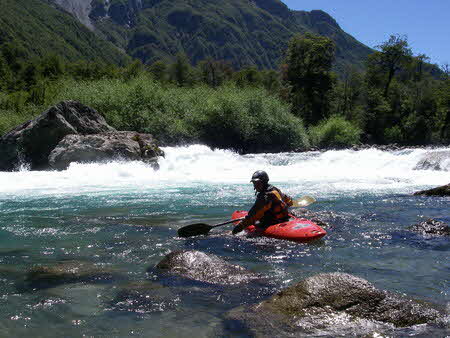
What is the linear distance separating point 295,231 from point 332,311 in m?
2.93

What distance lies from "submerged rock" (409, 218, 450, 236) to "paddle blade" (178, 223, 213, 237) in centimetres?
338

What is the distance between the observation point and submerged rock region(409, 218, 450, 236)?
6984mm

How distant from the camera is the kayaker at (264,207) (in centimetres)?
676

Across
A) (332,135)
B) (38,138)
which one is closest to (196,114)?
(38,138)

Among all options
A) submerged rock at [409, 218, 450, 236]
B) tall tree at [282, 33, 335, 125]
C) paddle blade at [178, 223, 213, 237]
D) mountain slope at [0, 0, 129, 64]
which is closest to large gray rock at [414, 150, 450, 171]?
submerged rock at [409, 218, 450, 236]

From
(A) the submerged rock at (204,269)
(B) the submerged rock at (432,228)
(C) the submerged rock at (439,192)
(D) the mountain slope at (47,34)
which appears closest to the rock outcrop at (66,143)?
(C) the submerged rock at (439,192)

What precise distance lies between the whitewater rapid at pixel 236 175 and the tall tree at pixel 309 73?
19.3 meters

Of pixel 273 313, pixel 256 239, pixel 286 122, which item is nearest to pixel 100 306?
pixel 273 313

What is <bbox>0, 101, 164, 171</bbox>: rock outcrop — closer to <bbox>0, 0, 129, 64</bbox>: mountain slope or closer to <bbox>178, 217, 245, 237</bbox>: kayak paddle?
<bbox>178, 217, 245, 237</bbox>: kayak paddle

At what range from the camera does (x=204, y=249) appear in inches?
260

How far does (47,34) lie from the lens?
151m

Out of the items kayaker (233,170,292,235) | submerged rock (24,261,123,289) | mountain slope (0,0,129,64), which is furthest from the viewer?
mountain slope (0,0,129,64)

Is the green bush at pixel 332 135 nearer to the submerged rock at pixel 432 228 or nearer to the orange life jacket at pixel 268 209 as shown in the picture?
the submerged rock at pixel 432 228

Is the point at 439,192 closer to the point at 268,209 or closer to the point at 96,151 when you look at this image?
the point at 268,209
